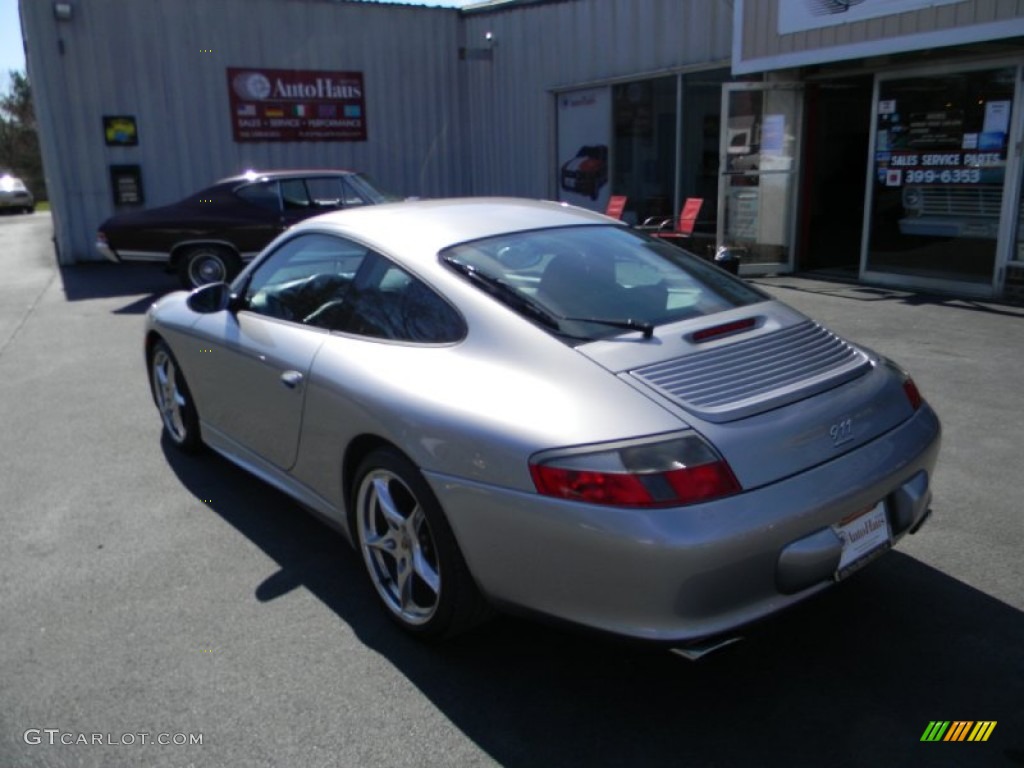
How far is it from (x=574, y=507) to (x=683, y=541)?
30 cm

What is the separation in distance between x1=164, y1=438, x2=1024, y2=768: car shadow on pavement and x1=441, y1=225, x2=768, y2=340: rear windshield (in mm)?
1055

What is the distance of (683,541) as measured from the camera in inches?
88.7

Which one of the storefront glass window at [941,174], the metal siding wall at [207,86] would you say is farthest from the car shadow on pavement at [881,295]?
the metal siding wall at [207,86]

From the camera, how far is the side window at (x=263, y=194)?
36.5 ft

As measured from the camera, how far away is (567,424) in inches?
95.9

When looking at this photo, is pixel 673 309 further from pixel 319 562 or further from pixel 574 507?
pixel 319 562

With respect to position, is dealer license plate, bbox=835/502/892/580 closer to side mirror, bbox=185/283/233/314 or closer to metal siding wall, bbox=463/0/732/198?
side mirror, bbox=185/283/233/314

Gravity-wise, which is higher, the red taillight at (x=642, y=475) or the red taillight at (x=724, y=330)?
the red taillight at (x=724, y=330)

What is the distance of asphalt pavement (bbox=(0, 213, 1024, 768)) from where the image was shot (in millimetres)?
2463

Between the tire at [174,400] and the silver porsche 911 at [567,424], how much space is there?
3.21 ft

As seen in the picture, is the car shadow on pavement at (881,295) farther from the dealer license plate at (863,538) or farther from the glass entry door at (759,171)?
the dealer license plate at (863,538)

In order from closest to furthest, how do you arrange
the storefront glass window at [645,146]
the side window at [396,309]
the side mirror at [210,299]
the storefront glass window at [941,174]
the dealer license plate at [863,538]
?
the dealer license plate at [863,538] → the side window at [396,309] → the side mirror at [210,299] → the storefront glass window at [941,174] → the storefront glass window at [645,146]

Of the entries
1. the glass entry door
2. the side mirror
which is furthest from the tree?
the side mirror

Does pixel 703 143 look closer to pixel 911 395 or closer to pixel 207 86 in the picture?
pixel 207 86
